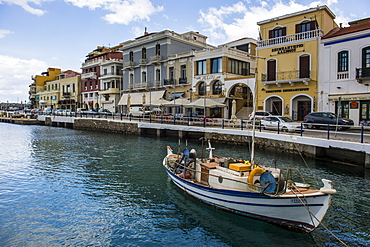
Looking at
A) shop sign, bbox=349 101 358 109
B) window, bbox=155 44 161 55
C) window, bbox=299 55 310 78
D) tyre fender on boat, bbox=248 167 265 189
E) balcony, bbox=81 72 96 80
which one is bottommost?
tyre fender on boat, bbox=248 167 265 189

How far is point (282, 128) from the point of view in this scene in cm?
2241

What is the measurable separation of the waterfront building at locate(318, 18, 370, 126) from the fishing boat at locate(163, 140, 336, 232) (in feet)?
60.1

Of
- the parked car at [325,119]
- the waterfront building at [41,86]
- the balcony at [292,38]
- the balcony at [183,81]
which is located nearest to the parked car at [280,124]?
the parked car at [325,119]

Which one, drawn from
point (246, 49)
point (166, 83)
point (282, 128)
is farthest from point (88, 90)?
point (282, 128)

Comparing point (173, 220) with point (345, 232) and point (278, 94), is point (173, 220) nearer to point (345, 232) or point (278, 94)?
point (345, 232)

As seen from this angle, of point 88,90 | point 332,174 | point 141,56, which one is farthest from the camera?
point 88,90

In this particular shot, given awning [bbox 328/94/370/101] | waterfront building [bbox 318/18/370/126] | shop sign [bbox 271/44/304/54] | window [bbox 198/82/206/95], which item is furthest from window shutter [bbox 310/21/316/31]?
window [bbox 198/82/206/95]

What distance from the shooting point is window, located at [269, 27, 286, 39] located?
32.2 metres

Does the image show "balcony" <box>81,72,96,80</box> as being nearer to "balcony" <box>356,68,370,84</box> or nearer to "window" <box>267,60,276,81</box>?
"window" <box>267,60,276,81</box>

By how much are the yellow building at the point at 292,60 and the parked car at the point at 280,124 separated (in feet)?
17.3

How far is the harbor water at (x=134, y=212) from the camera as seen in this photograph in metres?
8.83

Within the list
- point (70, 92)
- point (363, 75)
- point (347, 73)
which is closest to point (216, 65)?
point (347, 73)

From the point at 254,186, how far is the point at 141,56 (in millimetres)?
45577

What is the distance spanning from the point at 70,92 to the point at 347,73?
67558mm
